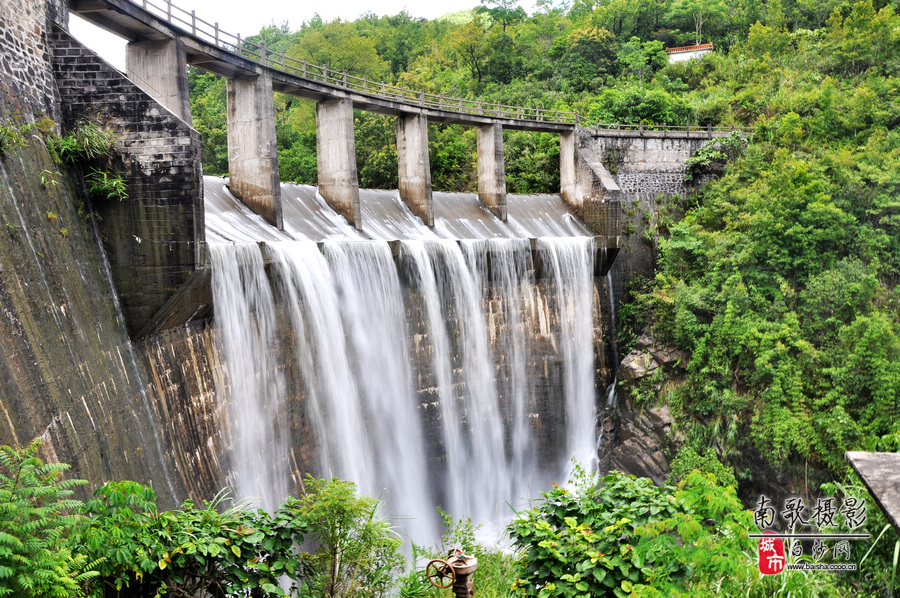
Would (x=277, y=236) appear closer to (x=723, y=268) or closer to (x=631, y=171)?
(x=723, y=268)

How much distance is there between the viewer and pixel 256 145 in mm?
17453

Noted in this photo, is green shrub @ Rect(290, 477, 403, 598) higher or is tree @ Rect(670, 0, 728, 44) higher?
tree @ Rect(670, 0, 728, 44)

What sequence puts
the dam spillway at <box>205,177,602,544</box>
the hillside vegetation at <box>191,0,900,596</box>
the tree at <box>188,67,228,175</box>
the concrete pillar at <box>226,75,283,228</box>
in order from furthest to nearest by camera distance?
the tree at <box>188,67,228,175</box> < the hillside vegetation at <box>191,0,900,596</box> < the concrete pillar at <box>226,75,283,228</box> < the dam spillway at <box>205,177,602,544</box>

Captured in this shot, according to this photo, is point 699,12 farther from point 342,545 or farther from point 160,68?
point 342,545

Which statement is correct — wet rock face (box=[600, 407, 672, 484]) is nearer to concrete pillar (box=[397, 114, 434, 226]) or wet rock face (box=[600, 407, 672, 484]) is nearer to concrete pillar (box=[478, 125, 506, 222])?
concrete pillar (box=[478, 125, 506, 222])

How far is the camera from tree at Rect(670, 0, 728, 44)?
159 ft

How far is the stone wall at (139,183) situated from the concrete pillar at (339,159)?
8.15 m

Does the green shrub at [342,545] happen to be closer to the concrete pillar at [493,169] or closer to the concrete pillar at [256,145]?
the concrete pillar at [256,145]

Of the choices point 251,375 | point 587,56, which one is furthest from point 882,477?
point 587,56

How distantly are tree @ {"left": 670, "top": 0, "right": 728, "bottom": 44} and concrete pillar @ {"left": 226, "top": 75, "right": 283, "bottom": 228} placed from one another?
39.6m

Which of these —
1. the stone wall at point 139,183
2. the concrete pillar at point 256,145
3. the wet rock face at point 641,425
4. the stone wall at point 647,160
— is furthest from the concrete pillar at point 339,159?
the stone wall at point 647,160

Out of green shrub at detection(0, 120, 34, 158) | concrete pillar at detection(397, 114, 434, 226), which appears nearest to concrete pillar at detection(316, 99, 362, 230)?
concrete pillar at detection(397, 114, 434, 226)

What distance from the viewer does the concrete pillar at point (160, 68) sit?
14180 millimetres

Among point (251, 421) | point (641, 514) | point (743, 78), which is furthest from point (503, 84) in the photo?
point (641, 514)
